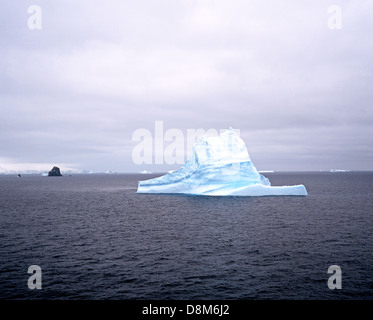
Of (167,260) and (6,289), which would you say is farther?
(167,260)

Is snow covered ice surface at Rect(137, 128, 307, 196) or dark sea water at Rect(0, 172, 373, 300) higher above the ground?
snow covered ice surface at Rect(137, 128, 307, 196)

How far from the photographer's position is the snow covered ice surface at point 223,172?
183 ft

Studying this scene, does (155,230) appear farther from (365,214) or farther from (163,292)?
(365,214)

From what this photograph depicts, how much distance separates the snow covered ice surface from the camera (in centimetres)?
5575

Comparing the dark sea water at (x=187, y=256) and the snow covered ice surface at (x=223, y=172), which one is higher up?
the snow covered ice surface at (x=223, y=172)

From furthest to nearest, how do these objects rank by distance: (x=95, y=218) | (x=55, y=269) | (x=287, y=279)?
1. (x=95, y=218)
2. (x=55, y=269)
3. (x=287, y=279)

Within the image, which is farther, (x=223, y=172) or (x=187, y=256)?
(x=223, y=172)

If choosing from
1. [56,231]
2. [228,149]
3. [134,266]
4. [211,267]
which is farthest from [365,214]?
[56,231]

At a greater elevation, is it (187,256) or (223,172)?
(223,172)

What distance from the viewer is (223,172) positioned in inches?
2191

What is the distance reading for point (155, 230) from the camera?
29.6 metres

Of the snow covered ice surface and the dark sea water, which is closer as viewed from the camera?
the dark sea water

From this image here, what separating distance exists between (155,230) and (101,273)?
12.5 m

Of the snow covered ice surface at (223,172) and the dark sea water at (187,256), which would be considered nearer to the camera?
the dark sea water at (187,256)
